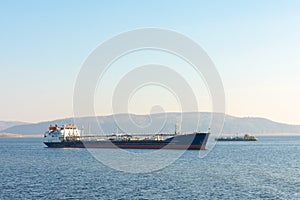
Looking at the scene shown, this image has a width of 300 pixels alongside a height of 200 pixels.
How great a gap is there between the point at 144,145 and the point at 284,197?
94.7 meters

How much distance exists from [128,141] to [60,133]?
3882cm

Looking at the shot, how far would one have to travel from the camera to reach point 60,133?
173750 millimetres

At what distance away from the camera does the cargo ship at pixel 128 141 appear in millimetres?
133500

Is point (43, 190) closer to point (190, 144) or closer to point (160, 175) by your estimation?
point (160, 175)

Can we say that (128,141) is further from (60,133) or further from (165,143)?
(60,133)

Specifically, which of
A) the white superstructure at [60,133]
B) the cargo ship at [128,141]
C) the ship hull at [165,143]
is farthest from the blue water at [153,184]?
the white superstructure at [60,133]

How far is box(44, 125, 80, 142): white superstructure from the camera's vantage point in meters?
173

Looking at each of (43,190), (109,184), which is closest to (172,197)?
(109,184)

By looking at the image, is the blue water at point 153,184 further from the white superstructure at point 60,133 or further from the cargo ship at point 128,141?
the white superstructure at point 60,133

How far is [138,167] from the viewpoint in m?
81.7

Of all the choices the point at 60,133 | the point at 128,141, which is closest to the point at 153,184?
the point at 128,141

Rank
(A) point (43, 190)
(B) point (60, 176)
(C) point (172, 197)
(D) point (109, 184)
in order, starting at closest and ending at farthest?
(C) point (172, 197)
(A) point (43, 190)
(D) point (109, 184)
(B) point (60, 176)

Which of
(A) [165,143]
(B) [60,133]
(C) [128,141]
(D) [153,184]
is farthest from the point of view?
(B) [60,133]

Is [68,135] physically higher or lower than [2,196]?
higher
